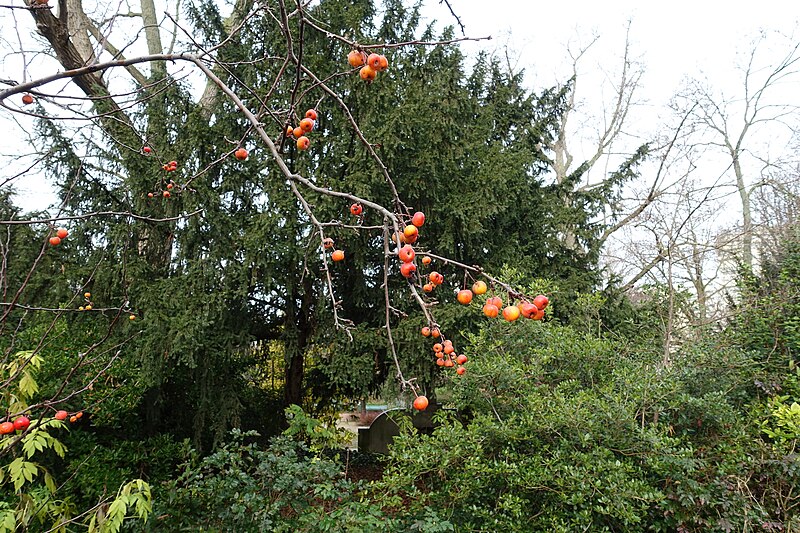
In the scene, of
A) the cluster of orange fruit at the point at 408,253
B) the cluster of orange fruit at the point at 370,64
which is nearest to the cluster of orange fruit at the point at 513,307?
the cluster of orange fruit at the point at 408,253

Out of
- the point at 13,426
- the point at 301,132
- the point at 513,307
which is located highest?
the point at 301,132

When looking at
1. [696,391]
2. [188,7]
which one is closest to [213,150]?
[188,7]

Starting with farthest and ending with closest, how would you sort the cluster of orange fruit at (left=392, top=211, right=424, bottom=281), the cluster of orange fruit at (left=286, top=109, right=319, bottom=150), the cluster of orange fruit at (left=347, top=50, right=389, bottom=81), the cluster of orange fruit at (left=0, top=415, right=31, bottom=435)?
the cluster of orange fruit at (left=0, top=415, right=31, bottom=435), the cluster of orange fruit at (left=286, top=109, right=319, bottom=150), the cluster of orange fruit at (left=347, top=50, right=389, bottom=81), the cluster of orange fruit at (left=392, top=211, right=424, bottom=281)

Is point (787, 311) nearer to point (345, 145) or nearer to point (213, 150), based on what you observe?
point (345, 145)

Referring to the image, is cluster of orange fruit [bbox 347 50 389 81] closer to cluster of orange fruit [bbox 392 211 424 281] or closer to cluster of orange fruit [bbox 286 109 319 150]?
cluster of orange fruit [bbox 286 109 319 150]

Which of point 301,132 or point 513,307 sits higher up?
point 301,132

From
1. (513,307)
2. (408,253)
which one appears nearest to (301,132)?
(408,253)

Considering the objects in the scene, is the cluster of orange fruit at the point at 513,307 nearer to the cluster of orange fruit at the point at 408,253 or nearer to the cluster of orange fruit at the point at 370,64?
the cluster of orange fruit at the point at 408,253

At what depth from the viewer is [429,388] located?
211 inches

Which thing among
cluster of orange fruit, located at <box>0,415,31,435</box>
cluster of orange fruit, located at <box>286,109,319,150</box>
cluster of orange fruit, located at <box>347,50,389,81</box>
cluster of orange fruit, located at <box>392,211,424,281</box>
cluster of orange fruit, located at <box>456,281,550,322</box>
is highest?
cluster of orange fruit, located at <box>347,50,389,81</box>

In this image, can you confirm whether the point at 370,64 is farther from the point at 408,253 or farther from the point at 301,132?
the point at 408,253

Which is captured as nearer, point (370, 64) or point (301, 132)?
point (370, 64)

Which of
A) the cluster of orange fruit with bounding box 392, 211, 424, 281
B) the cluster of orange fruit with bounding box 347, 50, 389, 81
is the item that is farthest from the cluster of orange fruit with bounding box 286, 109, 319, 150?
the cluster of orange fruit with bounding box 392, 211, 424, 281

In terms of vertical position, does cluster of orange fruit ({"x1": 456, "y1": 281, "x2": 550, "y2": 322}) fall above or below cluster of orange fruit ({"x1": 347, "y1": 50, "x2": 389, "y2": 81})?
below
